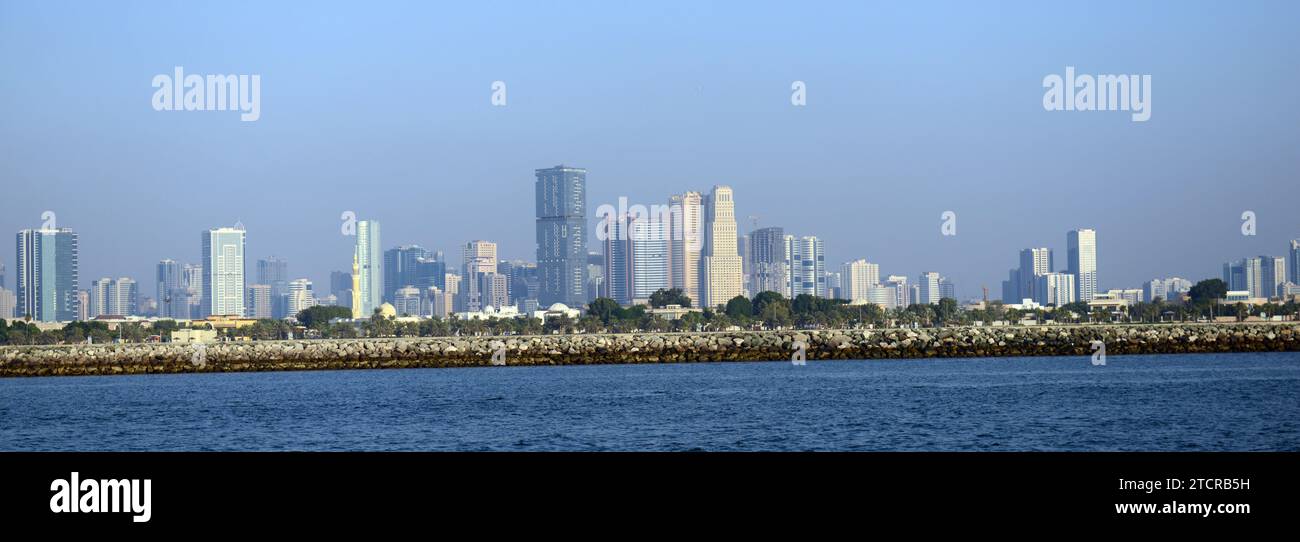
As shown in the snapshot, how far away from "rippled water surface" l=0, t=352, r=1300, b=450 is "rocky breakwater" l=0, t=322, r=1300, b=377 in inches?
542

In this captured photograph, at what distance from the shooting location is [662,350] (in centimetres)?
8088

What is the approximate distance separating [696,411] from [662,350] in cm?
4429

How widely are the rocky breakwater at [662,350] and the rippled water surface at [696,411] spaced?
45.2 ft

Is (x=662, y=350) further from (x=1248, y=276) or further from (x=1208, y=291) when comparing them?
(x=1248, y=276)

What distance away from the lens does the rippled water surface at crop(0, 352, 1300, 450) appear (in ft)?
95.9

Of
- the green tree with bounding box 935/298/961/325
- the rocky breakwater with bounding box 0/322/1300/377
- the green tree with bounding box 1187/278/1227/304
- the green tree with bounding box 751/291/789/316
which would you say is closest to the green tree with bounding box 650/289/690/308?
the green tree with bounding box 751/291/789/316

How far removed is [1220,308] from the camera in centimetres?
14100
